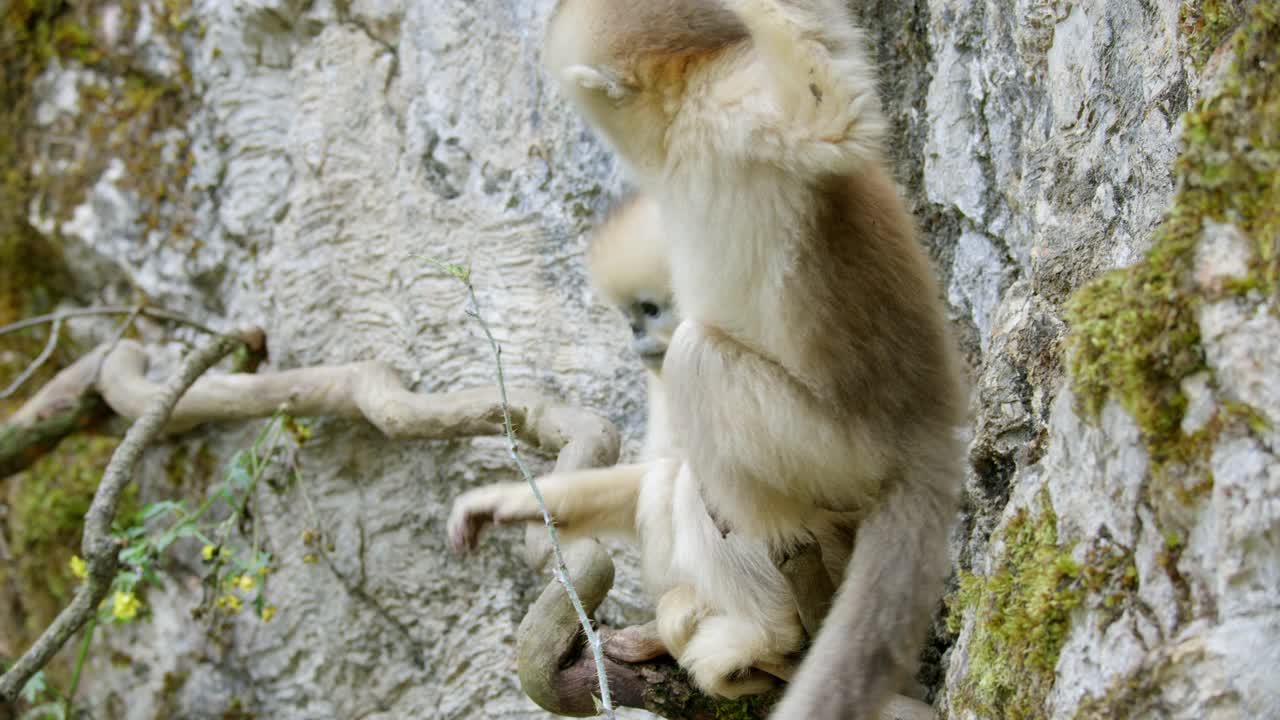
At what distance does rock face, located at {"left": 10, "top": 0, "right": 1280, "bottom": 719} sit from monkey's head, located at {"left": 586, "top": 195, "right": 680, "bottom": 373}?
0.49m

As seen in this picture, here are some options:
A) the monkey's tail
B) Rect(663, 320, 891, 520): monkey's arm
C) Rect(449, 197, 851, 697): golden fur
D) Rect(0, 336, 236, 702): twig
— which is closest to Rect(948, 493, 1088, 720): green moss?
the monkey's tail

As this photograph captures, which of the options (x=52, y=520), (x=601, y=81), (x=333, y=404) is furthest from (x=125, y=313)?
(x=601, y=81)

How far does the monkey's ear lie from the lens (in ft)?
8.77

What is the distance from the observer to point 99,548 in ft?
14.3

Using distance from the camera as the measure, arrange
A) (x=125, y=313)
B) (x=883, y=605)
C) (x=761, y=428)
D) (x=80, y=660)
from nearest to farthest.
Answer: (x=883, y=605) → (x=761, y=428) → (x=80, y=660) → (x=125, y=313)

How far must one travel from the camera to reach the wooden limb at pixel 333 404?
12.9ft

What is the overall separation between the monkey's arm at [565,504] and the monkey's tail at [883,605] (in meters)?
0.90

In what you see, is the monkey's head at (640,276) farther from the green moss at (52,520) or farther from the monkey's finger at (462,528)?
the green moss at (52,520)

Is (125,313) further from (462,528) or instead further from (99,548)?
(462,528)

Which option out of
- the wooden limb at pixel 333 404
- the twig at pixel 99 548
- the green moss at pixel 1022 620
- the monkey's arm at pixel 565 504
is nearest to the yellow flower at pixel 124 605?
the twig at pixel 99 548

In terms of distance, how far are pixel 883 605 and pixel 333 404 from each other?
9.26ft

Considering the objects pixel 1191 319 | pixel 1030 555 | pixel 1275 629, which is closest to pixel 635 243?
pixel 1030 555

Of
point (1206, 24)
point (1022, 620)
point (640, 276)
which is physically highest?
point (1206, 24)

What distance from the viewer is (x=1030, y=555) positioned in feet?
6.88
